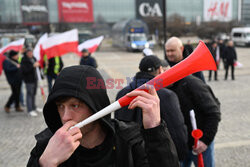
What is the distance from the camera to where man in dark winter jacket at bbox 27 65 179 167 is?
3.51ft

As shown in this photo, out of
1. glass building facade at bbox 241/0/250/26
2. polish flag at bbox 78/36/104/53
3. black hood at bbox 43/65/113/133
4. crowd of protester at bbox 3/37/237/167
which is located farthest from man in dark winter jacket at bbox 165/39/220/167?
glass building facade at bbox 241/0/250/26

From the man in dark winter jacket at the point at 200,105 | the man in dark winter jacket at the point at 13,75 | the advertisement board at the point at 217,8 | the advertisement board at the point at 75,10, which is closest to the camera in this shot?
the man in dark winter jacket at the point at 200,105

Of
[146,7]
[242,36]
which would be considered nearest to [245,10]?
[146,7]

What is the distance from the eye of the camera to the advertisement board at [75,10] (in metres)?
63.0

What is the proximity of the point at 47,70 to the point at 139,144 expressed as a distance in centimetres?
686

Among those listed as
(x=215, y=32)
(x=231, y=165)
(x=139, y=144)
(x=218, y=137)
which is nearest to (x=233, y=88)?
(x=218, y=137)

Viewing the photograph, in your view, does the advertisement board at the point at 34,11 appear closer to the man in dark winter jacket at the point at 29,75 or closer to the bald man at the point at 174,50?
the man in dark winter jacket at the point at 29,75

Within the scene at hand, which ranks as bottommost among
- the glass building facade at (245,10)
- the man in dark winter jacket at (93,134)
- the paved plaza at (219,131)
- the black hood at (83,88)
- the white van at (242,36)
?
the paved plaza at (219,131)

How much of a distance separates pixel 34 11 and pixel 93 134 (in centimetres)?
6599

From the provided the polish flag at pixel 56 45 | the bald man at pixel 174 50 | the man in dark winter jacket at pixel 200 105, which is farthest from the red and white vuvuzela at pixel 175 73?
the polish flag at pixel 56 45

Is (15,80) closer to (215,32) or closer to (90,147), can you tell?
(90,147)

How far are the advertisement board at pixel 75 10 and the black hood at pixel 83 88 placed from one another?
64.3m

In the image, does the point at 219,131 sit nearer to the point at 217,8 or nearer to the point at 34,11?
the point at 34,11

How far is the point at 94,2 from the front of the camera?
66062mm
